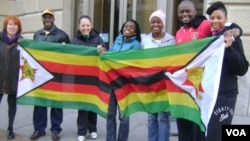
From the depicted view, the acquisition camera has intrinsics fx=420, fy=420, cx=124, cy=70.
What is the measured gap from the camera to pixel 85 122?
6.14 meters

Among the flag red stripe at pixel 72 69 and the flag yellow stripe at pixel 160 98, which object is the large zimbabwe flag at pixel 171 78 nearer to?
the flag yellow stripe at pixel 160 98

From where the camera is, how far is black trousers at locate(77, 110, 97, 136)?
20.0 feet

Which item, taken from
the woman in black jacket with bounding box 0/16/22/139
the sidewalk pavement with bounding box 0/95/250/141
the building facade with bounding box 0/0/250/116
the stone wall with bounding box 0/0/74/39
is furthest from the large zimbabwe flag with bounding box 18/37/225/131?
the stone wall with bounding box 0/0/74/39

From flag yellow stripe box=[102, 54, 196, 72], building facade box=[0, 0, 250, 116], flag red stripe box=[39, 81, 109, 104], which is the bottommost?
flag red stripe box=[39, 81, 109, 104]

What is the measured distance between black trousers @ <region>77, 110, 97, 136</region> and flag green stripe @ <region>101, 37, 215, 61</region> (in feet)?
3.24

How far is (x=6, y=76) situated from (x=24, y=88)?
0.99ft

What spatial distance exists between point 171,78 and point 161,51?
1.26 feet

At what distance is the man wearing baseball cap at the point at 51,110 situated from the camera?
6133 millimetres

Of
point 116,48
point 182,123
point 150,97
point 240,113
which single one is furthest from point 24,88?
point 240,113

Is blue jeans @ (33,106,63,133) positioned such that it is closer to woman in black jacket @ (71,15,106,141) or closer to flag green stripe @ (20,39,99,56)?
woman in black jacket @ (71,15,106,141)

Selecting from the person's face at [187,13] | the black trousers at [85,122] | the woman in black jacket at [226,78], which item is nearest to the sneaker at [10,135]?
the black trousers at [85,122]

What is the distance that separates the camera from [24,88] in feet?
19.8

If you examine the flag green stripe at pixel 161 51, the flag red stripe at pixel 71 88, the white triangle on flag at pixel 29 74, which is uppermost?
the flag green stripe at pixel 161 51

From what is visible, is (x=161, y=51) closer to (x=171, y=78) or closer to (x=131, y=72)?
(x=171, y=78)
